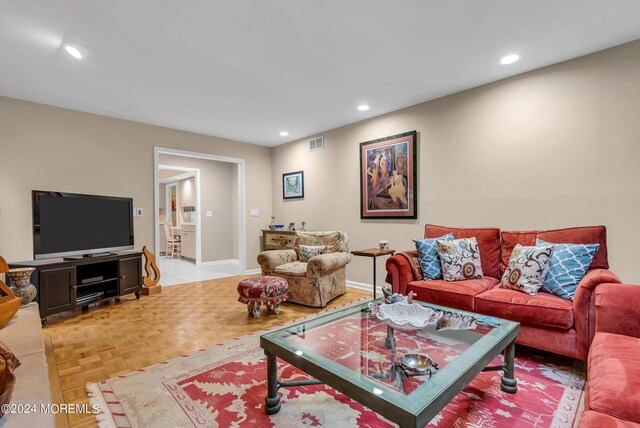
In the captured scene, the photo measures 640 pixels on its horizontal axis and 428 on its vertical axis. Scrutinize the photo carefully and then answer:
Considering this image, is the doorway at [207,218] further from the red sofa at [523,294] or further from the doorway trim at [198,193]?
the red sofa at [523,294]

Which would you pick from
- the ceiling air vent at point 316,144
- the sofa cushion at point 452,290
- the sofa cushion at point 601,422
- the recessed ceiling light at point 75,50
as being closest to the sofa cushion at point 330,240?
the sofa cushion at point 452,290

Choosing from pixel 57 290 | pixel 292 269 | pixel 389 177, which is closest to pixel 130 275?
pixel 57 290

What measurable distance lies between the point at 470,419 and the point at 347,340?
2.33 feet

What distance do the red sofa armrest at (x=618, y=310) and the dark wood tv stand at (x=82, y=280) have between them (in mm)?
4441

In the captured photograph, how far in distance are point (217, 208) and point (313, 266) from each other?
163 inches

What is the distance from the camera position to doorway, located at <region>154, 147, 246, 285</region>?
5.77 m

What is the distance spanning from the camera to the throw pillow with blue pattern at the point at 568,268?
84.8 inches

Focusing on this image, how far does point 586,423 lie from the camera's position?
0.95 meters

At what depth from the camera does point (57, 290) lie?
3066 millimetres

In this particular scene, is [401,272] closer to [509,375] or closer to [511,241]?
[511,241]

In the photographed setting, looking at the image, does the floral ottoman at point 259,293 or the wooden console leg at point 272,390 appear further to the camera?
the floral ottoman at point 259,293

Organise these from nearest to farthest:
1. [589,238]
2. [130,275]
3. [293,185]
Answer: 1. [589,238]
2. [130,275]
3. [293,185]

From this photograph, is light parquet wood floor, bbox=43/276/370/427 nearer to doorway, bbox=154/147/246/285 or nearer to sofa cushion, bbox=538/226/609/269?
doorway, bbox=154/147/246/285

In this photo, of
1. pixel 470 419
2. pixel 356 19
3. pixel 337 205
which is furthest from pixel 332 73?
pixel 470 419
